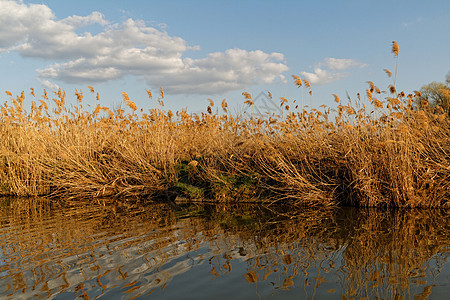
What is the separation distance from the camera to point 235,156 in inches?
356

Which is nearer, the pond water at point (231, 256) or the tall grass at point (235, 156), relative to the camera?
the pond water at point (231, 256)

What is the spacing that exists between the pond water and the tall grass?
0.82 metres

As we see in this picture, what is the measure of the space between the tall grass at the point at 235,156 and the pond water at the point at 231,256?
82cm

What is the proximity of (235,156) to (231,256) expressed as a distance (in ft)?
15.2

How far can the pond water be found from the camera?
349 centimetres

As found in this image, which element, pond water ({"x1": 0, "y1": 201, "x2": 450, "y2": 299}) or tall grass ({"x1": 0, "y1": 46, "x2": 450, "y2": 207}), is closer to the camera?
pond water ({"x1": 0, "y1": 201, "x2": 450, "y2": 299})

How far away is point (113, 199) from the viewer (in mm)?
9617

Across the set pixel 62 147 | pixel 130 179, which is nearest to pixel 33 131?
pixel 62 147

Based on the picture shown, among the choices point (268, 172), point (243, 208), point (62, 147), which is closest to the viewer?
point (243, 208)

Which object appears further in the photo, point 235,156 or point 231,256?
point 235,156

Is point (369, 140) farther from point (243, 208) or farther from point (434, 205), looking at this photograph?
point (243, 208)

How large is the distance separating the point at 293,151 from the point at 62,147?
646cm

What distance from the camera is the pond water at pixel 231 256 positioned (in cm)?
349

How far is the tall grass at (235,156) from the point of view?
7242 millimetres
